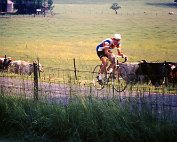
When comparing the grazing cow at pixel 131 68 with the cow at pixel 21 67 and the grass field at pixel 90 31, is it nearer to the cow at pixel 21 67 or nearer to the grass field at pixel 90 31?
the grass field at pixel 90 31

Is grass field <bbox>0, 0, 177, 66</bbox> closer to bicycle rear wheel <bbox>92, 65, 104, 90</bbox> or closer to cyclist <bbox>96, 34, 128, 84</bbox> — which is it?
cyclist <bbox>96, 34, 128, 84</bbox>

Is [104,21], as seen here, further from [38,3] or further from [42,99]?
[42,99]

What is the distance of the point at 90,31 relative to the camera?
880 centimetres

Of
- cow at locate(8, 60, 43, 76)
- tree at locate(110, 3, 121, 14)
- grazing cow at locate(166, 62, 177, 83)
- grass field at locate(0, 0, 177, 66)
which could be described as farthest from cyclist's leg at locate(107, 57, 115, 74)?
cow at locate(8, 60, 43, 76)

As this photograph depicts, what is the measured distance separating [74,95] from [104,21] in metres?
2.41

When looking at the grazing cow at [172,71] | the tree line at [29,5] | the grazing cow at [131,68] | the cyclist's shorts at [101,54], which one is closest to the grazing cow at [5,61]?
the tree line at [29,5]

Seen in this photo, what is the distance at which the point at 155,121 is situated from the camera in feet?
19.4

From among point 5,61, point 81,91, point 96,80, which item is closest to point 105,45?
point 96,80

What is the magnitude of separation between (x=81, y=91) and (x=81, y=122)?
105 centimetres

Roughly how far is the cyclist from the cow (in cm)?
124

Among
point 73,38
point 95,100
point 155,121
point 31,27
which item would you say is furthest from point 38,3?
point 155,121

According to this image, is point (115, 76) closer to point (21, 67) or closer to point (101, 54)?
point (101, 54)

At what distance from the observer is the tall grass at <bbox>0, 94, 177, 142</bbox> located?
5.81 m

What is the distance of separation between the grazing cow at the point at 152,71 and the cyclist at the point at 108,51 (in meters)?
0.54
